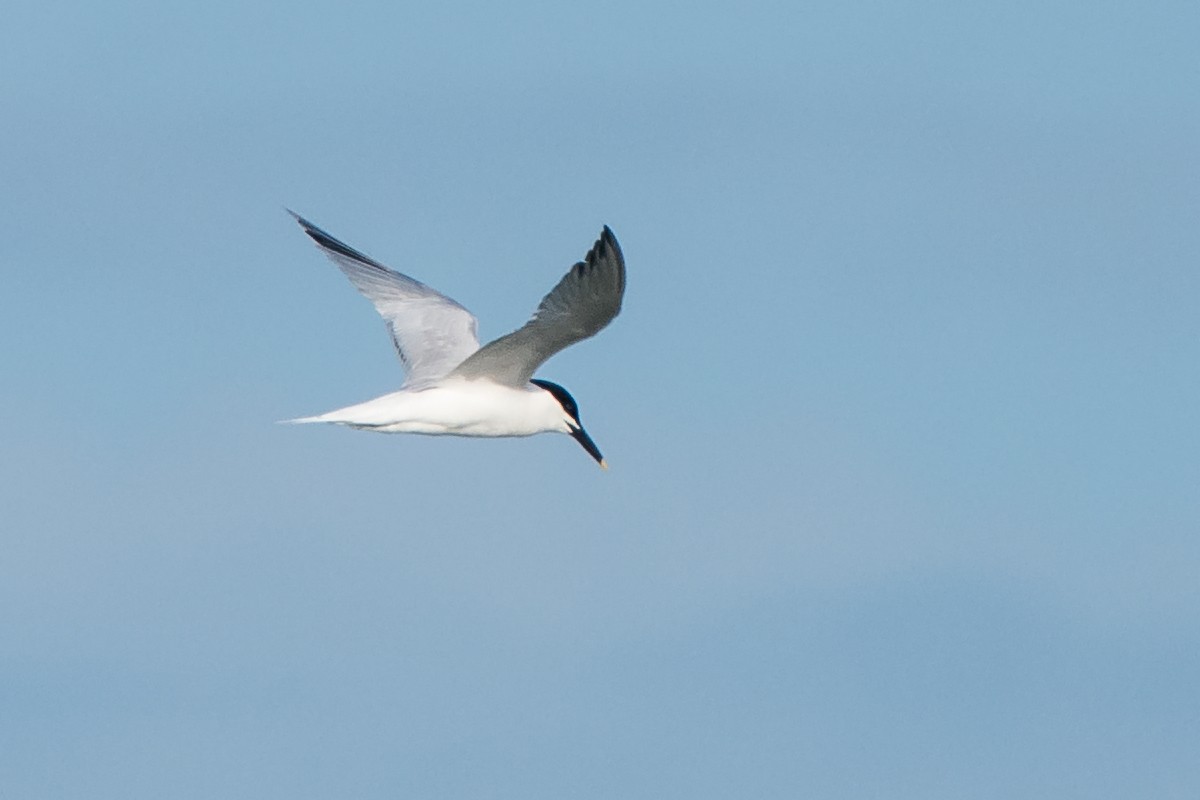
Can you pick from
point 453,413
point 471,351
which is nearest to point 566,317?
Result: point 453,413

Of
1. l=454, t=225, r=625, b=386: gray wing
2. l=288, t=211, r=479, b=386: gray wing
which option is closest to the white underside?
l=454, t=225, r=625, b=386: gray wing

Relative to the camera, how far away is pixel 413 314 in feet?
76.0

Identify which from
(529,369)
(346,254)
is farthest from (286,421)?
(346,254)

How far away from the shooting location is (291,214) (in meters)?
24.1

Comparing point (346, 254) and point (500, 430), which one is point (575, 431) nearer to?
point (500, 430)

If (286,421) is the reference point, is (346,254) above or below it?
above

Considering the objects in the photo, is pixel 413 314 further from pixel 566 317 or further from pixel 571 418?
pixel 566 317

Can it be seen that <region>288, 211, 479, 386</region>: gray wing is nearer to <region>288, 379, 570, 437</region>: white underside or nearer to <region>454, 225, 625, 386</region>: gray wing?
<region>288, 379, 570, 437</region>: white underside

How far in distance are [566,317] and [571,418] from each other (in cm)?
364

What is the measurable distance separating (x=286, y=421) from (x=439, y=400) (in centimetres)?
226

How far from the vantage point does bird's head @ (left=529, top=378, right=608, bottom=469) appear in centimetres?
2153

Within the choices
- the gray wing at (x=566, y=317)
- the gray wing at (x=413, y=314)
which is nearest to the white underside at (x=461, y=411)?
the gray wing at (x=566, y=317)

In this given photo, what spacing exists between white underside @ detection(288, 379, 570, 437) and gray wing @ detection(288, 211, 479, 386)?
2.33 ft

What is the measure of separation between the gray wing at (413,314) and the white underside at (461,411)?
0.71 metres
